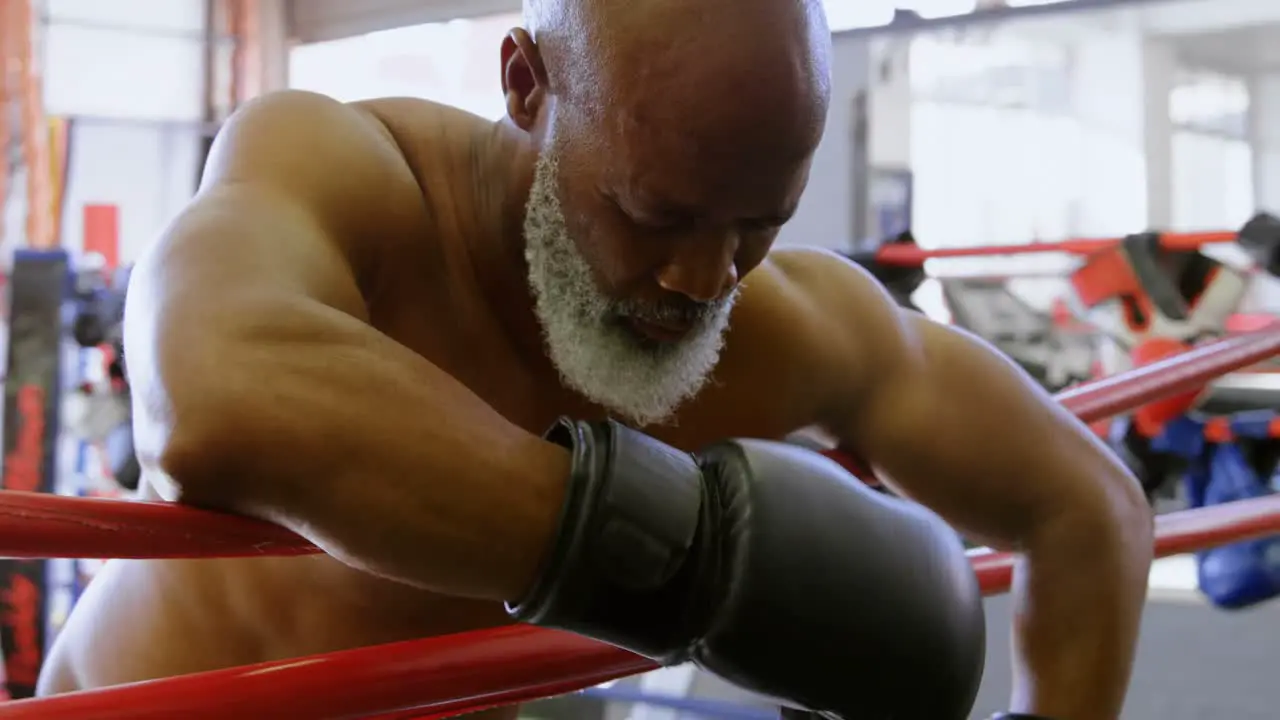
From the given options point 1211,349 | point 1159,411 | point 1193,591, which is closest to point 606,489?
point 1211,349

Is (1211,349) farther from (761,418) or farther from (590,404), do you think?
(590,404)

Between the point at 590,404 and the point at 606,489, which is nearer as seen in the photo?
the point at 606,489

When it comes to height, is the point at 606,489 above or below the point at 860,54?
below

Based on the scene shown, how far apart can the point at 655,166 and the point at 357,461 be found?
0.87 ft

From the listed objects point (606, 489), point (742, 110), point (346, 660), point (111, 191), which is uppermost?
point (742, 110)

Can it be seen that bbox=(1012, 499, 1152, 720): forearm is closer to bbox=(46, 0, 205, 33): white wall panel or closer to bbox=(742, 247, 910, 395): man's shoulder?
bbox=(742, 247, 910, 395): man's shoulder

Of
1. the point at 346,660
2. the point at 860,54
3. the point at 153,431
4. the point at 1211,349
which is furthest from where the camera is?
the point at 860,54

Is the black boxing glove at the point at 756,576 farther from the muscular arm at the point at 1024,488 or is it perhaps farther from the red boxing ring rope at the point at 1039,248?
the red boxing ring rope at the point at 1039,248

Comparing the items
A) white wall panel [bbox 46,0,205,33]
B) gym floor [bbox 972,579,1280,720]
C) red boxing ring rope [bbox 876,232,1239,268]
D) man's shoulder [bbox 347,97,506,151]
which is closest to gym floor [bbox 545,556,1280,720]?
gym floor [bbox 972,579,1280,720]

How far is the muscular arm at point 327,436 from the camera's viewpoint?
0.48m

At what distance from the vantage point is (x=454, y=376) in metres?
0.81

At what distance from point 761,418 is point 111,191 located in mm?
4288

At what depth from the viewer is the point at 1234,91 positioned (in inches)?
141

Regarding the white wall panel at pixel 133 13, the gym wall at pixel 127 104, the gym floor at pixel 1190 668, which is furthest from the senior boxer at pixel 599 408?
the white wall panel at pixel 133 13
